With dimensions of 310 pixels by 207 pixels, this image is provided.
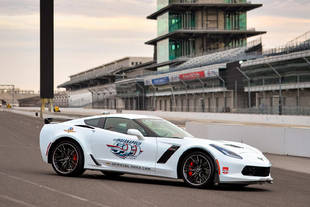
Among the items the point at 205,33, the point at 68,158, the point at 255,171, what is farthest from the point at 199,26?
the point at 255,171

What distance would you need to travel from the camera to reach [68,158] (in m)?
9.90

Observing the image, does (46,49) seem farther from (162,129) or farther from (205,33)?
(162,129)

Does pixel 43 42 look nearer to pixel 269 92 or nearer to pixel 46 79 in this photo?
pixel 46 79

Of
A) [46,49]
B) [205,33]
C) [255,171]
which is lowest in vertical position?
[255,171]

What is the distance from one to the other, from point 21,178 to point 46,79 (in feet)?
146

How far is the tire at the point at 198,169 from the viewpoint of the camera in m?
8.53

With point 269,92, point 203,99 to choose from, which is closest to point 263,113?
point 269,92

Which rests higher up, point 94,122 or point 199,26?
point 199,26

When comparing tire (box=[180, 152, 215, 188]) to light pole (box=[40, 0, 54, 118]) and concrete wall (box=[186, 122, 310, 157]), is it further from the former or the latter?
light pole (box=[40, 0, 54, 118])

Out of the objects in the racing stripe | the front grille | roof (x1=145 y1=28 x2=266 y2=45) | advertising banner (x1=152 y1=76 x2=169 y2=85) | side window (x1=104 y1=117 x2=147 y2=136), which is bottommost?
the front grille

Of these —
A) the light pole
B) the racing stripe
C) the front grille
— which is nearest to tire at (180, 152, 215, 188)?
the racing stripe

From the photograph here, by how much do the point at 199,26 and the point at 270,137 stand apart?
69943 millimetres

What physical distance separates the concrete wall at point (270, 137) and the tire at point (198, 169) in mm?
7244

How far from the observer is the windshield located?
9297mm
